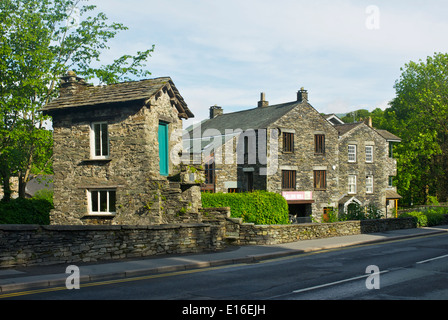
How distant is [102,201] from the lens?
22297 millimetres

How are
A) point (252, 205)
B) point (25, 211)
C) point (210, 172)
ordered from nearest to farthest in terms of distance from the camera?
1. point (252, 205)
2. point (25, 211)
3. point (210, 172)

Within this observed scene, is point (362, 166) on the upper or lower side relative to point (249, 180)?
upper

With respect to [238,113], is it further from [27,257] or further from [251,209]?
[27,257]

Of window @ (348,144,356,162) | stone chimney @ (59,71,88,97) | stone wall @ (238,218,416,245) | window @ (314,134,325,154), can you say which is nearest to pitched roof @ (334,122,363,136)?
window @ (348,144,356,162)

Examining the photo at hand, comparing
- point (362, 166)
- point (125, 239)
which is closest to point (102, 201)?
point (125, 239)

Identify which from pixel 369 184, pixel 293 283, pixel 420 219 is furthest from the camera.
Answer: pixel 369 184

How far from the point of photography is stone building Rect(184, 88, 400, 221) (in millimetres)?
39688

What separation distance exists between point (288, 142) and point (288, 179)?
130 inches

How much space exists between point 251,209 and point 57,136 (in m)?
10.5

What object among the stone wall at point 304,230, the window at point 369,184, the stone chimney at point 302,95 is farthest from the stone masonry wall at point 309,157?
the stone wall at point 304,230

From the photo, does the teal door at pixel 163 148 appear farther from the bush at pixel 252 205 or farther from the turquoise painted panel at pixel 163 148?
the bush at pixel 252 205

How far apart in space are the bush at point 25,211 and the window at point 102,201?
18.5 ft

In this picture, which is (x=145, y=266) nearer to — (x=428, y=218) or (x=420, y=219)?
(x=420, y=219)
